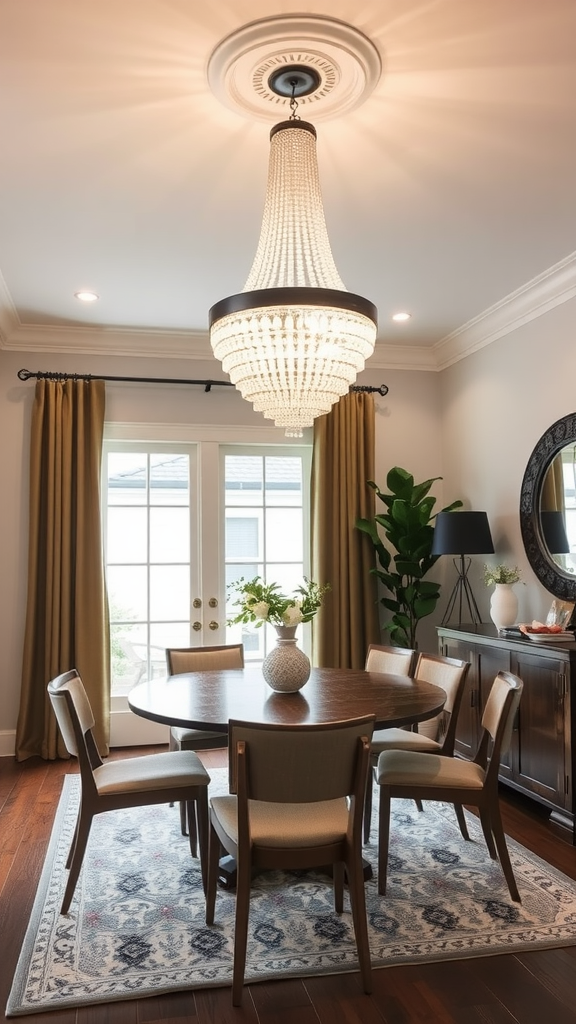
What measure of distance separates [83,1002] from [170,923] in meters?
0.48

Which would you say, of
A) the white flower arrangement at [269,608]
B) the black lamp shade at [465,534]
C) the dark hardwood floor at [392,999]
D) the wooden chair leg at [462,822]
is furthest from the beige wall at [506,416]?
the dark hardwood floor at [392,999]

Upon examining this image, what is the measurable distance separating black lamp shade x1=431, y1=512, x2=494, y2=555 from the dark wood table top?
52.9 inches

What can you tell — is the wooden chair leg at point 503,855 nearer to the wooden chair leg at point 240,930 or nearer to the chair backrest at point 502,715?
the chair backrest at point 502,715

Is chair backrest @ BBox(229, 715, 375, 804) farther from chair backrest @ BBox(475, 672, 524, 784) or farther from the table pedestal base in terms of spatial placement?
the table pedestal base

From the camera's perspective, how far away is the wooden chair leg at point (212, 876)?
2.58 meters

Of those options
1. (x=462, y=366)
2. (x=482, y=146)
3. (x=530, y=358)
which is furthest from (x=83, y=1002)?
(x=462, y=366)

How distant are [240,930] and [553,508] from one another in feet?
9.55

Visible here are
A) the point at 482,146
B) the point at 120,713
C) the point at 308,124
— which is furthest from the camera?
the point at 120,713

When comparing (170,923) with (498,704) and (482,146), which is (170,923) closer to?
(498,704)

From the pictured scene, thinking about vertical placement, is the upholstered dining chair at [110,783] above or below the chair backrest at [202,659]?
below

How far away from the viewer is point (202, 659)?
3904 mm

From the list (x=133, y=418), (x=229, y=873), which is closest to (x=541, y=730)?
(x=229, y=873)

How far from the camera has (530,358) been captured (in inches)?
175

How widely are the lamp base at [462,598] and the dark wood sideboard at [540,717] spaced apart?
0.90 m
